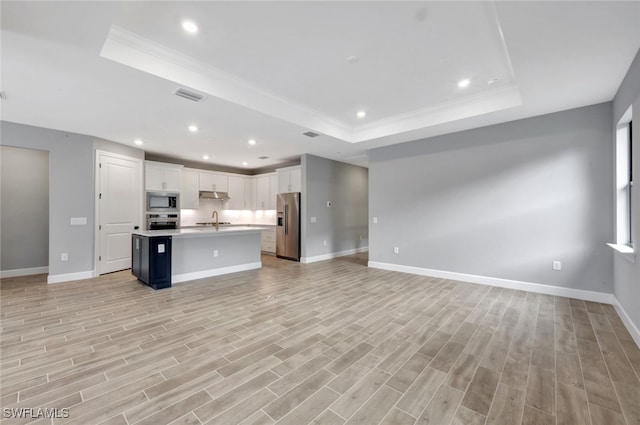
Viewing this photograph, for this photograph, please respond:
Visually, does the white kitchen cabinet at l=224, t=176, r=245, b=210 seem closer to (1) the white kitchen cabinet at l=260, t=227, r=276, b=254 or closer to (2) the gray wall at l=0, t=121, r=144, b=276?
(1) the white kitchen cabinet at l=260, t=227, r=276, b=254

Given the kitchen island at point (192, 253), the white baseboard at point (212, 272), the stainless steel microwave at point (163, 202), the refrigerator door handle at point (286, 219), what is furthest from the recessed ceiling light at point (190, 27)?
the stainless steel microwave at point (163, 202)

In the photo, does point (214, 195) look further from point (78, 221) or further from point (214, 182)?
point (78, 221)

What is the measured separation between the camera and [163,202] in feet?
21.6

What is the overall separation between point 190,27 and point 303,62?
1184mm

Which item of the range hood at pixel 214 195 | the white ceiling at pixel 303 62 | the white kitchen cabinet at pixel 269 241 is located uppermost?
the white ceiling at pixel 303 62

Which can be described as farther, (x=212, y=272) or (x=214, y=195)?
(x=214, y=195)

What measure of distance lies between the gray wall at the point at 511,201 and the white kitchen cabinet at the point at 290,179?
235 cm

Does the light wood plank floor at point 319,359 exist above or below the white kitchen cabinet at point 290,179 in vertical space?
below

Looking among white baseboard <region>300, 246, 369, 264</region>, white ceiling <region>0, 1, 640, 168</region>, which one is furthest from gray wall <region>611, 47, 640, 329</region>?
white baseboard <region>300, 246, 369, 264</region>

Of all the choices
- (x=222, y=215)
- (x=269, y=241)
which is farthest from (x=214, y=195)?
(x=269, y=241)

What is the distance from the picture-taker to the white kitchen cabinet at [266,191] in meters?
8.02

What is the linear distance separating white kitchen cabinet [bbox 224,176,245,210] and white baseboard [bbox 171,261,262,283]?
3.15m

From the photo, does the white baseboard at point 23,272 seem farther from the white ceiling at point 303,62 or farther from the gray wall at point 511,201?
the gray wall at point 511,201

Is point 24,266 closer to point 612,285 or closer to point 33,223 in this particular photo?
point 33,223
